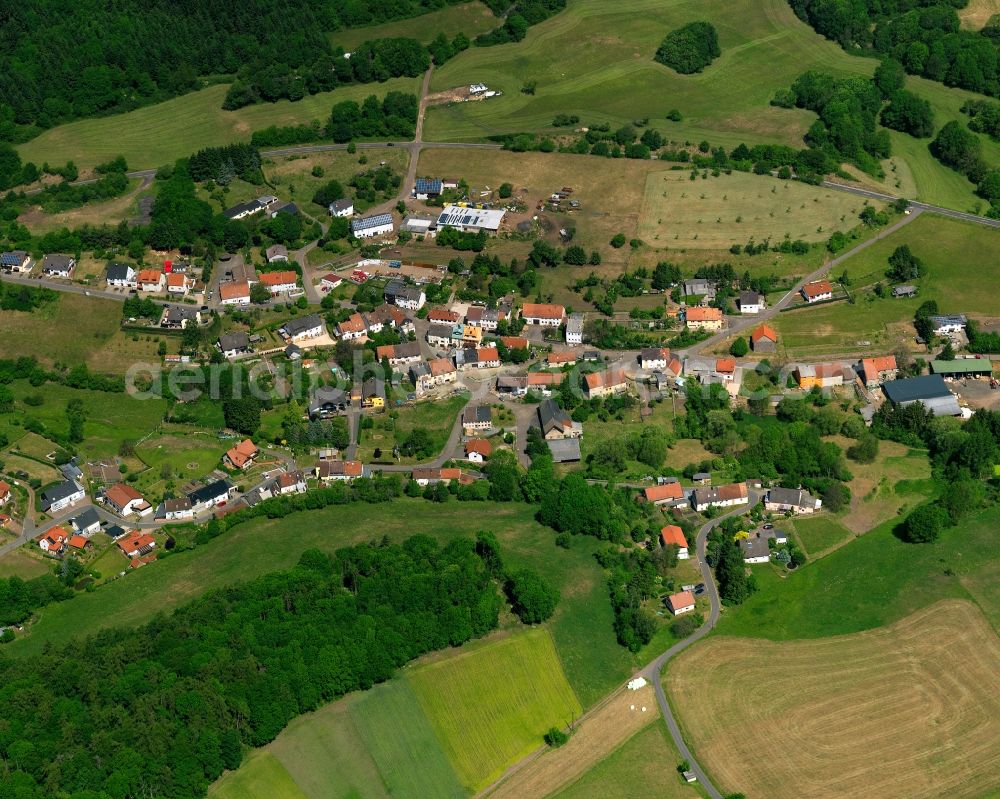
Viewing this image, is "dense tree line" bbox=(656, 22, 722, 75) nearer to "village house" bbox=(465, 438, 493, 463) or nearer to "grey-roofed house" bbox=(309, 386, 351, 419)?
"grey-roofed house" bbox=(309, 386, 351, 419)

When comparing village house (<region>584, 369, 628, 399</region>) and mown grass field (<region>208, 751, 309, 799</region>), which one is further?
village house (<region>584, 369, 628, 399</region>)

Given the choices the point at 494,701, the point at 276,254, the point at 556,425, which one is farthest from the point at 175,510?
the point at 276,254

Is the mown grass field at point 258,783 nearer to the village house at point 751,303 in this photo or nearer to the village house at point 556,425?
the village house at point 556,425

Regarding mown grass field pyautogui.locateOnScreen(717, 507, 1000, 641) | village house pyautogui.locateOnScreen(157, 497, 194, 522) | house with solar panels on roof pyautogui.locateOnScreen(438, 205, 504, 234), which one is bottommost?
mown grass field pyautogui.locateOnScreen(717, 507, 1000, 641)

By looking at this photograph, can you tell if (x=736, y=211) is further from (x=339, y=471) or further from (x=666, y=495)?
(x=339, y=471)

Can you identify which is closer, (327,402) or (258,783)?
(258,783)

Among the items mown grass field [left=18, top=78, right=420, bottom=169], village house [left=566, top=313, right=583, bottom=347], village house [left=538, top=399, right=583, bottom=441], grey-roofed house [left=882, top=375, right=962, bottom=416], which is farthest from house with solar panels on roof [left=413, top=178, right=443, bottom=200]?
grey-roofed house [left=882, top=375, right=962, bottom=416]
